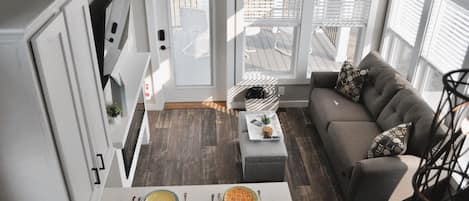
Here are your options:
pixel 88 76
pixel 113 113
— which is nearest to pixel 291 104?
pixel 113 113

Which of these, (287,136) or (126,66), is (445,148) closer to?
(126,66)

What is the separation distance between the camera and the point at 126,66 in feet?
11.6

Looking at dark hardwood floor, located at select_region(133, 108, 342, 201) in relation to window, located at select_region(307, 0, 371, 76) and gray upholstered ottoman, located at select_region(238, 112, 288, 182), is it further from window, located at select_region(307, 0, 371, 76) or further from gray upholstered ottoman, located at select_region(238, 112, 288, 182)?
window, located at select_region(307, 0, 371, 76)

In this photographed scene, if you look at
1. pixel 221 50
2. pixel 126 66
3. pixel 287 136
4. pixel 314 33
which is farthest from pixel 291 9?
pixel 126 66

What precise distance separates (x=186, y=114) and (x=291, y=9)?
71.8 inches

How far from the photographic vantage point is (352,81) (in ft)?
14.1

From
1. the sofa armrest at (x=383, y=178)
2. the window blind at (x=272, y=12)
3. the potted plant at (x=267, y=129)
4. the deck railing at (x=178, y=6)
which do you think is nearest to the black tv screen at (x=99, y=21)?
the potted plant at (x=267, y=129)

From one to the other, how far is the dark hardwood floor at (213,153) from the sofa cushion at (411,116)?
80 cm

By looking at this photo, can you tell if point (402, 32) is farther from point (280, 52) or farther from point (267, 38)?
point (267, 38)

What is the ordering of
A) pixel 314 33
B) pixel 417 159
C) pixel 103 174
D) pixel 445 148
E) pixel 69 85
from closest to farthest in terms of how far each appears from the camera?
pixel 445 148, pixel 69 85, pixel 103 174, pixel 417 159, pixel 314 33

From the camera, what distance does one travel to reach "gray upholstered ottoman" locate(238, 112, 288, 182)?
138 inches

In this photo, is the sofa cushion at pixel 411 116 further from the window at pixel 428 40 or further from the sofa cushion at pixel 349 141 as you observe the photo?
the window at pixel 428 40

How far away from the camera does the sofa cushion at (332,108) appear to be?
4.03 meters

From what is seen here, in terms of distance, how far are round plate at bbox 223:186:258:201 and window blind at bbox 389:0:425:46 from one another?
273 centimetres
